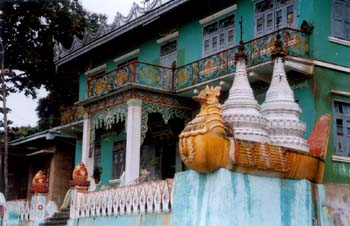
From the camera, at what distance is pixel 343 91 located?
16.3 m

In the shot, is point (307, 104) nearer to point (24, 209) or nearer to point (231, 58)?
point (231, 58)

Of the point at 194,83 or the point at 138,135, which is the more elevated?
the point at 194,83

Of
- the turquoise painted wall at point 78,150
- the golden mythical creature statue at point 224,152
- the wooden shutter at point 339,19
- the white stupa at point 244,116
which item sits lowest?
the golden mythical creature statue at point 224,152

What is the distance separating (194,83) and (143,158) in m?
5.06

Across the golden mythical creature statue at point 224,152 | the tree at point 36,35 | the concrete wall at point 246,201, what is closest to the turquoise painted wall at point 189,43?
the concrete wall at point 246,201

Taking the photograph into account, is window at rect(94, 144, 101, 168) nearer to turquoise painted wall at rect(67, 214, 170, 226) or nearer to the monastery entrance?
the monastery entrance

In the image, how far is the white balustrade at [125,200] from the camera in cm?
1205

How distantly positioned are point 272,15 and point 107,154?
9750mm

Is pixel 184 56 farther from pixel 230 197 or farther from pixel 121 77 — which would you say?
pixel 230 197

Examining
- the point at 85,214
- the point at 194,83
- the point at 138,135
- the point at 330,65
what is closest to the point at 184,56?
the point at 194,83

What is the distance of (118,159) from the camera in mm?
23453

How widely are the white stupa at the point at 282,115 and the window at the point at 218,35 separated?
699 centimetres

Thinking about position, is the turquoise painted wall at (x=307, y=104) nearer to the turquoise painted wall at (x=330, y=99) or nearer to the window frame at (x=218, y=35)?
the turquoise painted wall at (x=330, y=99)

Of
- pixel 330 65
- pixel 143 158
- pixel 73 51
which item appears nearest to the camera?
pixel 330 65
